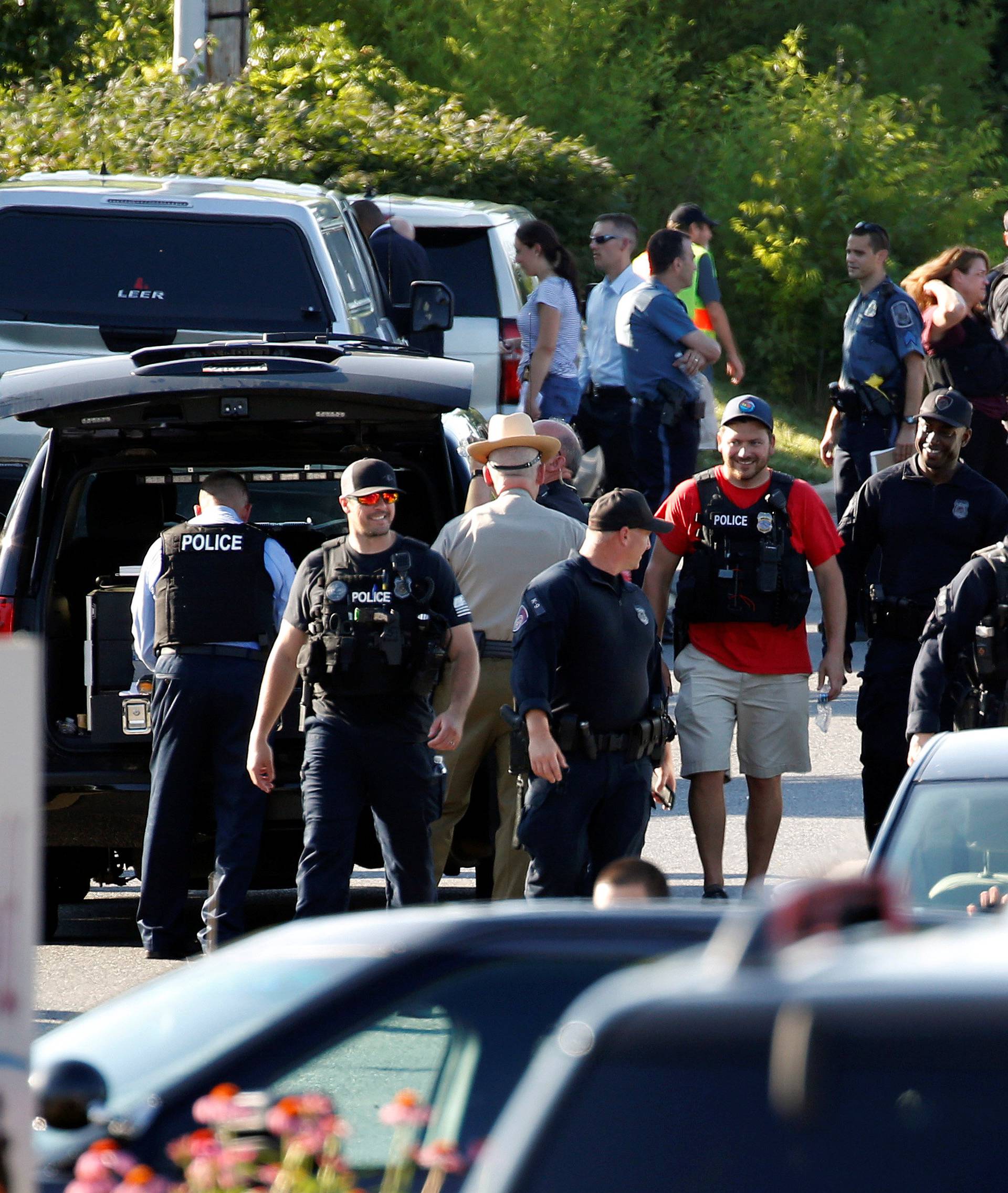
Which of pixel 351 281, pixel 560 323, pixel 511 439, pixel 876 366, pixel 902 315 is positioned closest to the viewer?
pixel 511 439

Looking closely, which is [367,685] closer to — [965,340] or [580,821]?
[580,821]

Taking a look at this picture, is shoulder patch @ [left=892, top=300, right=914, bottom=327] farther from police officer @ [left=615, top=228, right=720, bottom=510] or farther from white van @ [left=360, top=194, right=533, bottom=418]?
white van @ [left=360, top=194, right=533, bottom=418]

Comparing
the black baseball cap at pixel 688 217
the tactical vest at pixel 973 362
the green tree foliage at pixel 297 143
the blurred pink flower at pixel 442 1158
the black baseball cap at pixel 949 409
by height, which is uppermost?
the green tree foliage at pixel 297 143

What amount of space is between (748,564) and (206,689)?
195 cm

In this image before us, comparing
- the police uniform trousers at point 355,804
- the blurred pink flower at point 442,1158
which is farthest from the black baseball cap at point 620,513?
the blurred pink flower at point 442,1158

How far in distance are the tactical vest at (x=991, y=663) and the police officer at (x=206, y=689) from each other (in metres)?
2.30

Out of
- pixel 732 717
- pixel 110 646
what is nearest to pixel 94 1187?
pixel 110 646

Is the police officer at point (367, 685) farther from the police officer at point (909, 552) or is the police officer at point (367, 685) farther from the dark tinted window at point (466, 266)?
the dark tinted window at point (466, 266)

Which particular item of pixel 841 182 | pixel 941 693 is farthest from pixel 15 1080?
pixel 841 182

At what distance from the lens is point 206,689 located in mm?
7285

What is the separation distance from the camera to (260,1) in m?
30.0

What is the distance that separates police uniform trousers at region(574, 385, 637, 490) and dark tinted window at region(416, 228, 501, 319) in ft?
9.89

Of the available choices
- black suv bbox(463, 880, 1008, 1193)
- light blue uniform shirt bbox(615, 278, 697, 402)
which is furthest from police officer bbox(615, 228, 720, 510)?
black suv bbox(463, 880, 1008, 1193)

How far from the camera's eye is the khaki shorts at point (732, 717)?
26.0 ft
